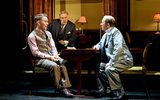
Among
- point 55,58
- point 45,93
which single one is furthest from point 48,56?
point 45,93

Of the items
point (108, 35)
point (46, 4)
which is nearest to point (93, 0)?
point (46, 4)

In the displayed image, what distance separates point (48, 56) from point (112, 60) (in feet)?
3.52

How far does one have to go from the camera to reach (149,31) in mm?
10602

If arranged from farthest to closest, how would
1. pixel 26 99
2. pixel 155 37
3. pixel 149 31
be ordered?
pixel 149 31 < pixel 155 37 < pixel 26 99

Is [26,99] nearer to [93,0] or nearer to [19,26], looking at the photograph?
[19,26]

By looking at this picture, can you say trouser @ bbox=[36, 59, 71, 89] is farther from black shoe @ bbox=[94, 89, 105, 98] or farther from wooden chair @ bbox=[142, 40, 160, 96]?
wooden chair @ bbox=[142, 40, 160, 96]

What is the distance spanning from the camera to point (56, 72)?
616 centimetres

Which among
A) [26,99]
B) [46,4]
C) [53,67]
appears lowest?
[26,99]

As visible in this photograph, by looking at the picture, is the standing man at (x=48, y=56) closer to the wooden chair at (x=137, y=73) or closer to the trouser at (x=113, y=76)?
the trouser at (x=113, y=76)

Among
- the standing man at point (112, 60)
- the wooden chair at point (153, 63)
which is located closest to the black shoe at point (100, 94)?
the standing man at point (112, 60)

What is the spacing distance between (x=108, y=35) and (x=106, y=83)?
75cm

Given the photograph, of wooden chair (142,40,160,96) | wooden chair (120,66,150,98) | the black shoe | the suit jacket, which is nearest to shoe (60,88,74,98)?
the black shoe

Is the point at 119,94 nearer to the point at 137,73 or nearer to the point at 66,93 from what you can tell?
the point at 137,73

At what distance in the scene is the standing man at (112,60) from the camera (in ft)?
19.2
